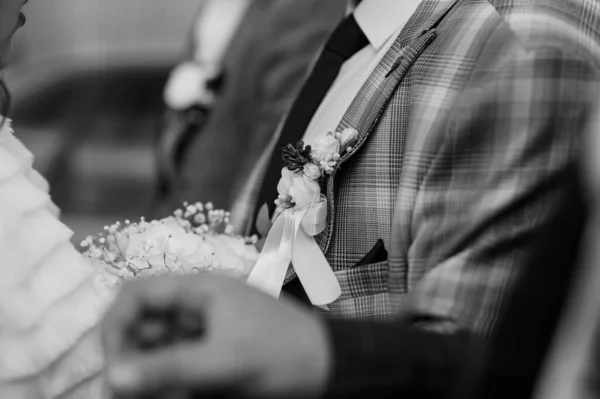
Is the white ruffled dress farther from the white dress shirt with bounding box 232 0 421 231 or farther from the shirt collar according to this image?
the shirt collar

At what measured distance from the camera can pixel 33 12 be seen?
3801 mm

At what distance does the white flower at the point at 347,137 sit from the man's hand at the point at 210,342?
1.39ft

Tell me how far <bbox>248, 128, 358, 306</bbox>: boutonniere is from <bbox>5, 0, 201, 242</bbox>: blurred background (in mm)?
1828

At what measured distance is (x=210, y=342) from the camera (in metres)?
0.47

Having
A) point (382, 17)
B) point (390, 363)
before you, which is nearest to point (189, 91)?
point (382, 17)

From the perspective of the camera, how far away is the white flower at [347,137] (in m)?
0.89

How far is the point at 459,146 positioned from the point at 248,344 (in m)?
0.34

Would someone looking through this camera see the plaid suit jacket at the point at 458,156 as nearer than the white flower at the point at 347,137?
Yes

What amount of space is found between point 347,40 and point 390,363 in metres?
0.71

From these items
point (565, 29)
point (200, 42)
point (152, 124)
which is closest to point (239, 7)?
point (200, 42)

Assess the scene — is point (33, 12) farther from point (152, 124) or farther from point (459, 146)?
point (459, 146)

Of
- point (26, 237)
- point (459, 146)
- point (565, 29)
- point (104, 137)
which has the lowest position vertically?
point (104, 137)

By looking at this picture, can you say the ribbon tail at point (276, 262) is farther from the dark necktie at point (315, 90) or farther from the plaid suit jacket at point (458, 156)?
the dark necktie at point (315, 90)

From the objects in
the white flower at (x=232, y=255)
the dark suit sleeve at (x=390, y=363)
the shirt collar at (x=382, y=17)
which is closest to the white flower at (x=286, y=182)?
the white flower at (x=232, y=255)
